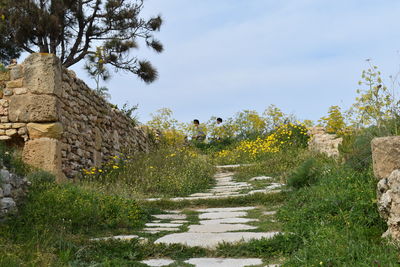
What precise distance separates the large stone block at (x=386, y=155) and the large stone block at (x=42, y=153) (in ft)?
15.4

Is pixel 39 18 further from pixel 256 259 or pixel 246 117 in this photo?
pixel 256 259

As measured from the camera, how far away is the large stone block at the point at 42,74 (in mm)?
6688

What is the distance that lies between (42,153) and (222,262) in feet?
13.4

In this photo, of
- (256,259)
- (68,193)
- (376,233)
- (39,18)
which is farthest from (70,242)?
(39,18)

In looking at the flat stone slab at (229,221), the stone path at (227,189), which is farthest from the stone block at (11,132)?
the flat stone slab at (229,221)

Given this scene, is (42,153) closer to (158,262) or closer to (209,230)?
(209,230)

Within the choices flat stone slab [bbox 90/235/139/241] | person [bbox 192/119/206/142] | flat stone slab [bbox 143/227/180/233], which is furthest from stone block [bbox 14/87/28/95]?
person [bbox 192/119/206/142]

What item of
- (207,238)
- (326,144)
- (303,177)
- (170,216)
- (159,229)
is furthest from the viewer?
(326,144)

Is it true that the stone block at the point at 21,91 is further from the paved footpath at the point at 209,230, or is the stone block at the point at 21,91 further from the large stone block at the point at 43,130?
the paved footpath at the point at 209,230

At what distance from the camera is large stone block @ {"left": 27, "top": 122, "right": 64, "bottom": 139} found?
6582 mm

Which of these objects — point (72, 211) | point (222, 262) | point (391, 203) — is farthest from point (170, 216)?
point (391, 203)

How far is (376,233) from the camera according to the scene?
11.7 ft

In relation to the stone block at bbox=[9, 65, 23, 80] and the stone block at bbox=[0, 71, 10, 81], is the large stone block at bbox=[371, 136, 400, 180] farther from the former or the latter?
the stone block at bbox=[0, 71, 10, 81]

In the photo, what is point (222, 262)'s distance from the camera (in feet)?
11.7
